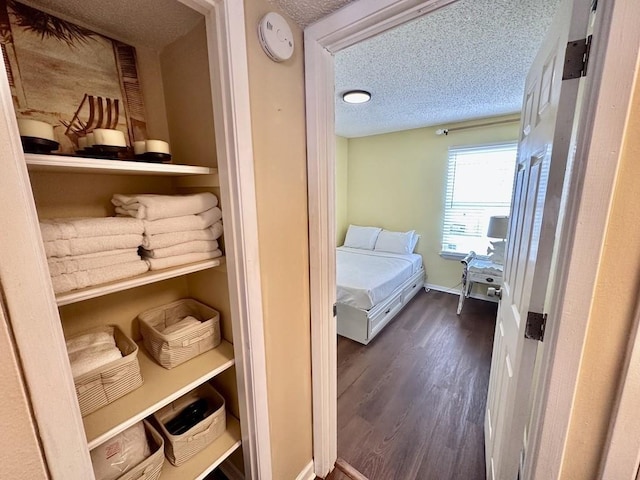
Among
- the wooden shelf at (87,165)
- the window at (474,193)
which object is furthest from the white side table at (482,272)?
the wooden shelf at (87,165)

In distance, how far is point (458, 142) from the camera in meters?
3.43

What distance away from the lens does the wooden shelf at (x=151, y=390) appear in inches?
29.5

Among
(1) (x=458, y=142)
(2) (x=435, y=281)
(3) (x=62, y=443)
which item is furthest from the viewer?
(2) (x=435, y=281)

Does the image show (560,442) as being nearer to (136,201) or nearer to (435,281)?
(136,201)

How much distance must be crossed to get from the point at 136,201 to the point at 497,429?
174 cm

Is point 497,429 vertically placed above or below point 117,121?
below

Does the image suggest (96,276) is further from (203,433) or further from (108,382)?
(203,433)

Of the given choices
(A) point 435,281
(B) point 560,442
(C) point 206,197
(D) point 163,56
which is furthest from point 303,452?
(A) point 435,281

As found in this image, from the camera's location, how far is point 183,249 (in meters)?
0.93

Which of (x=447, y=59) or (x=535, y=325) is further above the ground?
(x=447, y=59)

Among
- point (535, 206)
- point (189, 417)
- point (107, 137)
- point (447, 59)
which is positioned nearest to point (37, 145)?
point (107, 137)

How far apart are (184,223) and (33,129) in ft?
1.39

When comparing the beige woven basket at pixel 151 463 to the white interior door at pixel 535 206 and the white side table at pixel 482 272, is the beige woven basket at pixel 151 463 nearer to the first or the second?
the white interior door at pixel 535 206

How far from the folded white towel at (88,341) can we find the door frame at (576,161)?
2.91 ft
